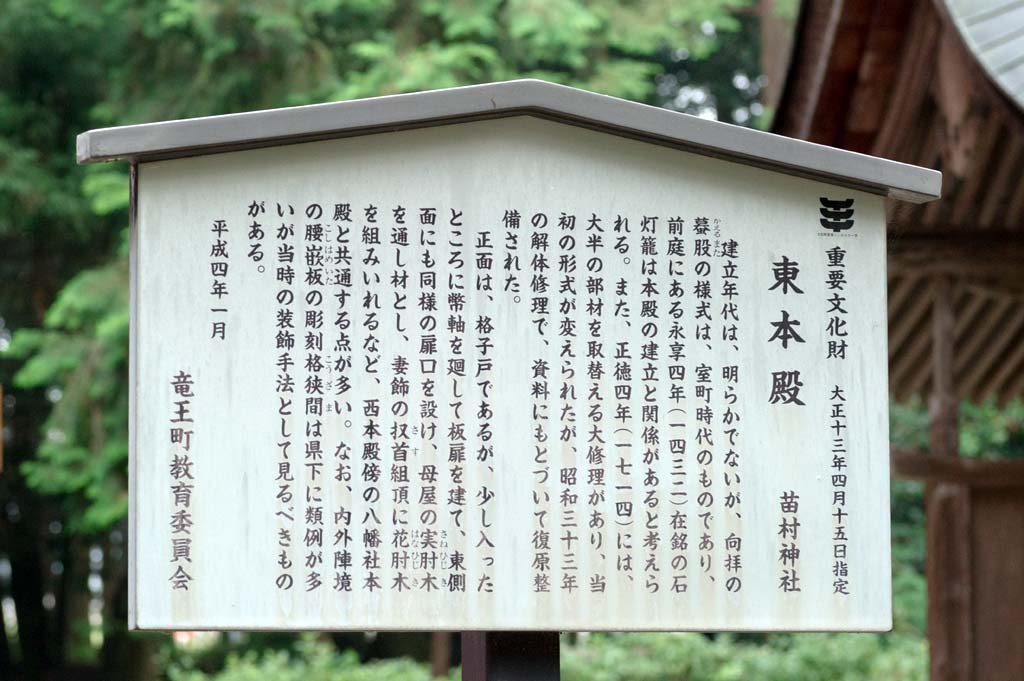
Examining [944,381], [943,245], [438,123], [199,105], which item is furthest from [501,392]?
[199,105]

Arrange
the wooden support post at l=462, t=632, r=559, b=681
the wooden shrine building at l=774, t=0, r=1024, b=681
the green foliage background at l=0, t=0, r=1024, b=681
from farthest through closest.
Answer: the green foliage background at l=0, t=0, r=1024, b=681
the wooden shrine building at l=774, t=0, r=1024, b=681
the wooden support post at l=462, t=632, r=559, b=681

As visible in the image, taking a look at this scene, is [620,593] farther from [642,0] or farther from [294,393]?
[642,0]

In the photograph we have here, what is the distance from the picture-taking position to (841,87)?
16.4ft

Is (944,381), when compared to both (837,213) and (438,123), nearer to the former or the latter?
(837,213)

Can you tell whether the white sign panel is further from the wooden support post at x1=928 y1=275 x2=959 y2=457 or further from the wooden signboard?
the wooden support post at x1=928 y1=275 x2=959 y2=457

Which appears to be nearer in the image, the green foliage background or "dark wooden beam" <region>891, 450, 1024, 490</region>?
Answer: "dark wooden beam" <region>891, 450, 1024, 490</region>

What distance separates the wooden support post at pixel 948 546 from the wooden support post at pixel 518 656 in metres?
3.10

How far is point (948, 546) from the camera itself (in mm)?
5215

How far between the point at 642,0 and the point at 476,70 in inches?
97.9

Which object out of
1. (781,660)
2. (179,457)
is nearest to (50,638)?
(781,660)

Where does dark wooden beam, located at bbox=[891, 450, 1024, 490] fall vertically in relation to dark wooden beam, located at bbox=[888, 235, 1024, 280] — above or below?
below

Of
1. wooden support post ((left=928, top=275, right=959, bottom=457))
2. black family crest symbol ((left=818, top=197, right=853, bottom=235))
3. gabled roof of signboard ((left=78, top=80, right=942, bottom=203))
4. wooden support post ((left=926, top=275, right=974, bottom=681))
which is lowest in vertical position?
wooden support post ((left=926, top=275, right=974, bottom=681))

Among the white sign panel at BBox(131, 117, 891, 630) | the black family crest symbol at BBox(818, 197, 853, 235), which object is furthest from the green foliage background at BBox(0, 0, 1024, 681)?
the black family crest symbol at BBox(818, 197, 853, 235)

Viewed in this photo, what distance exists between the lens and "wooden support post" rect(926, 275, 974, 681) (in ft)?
17.1
